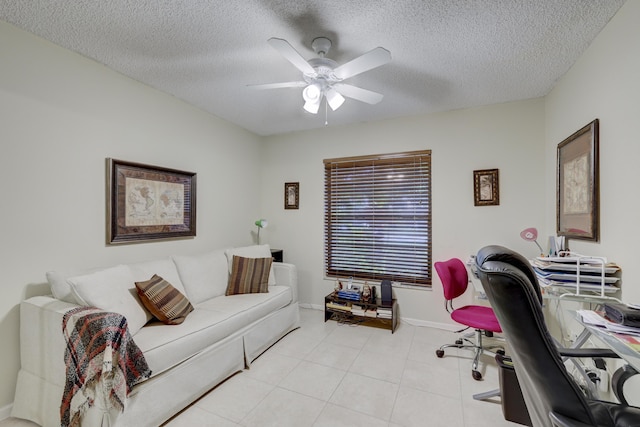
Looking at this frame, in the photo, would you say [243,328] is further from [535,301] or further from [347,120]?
[347,120]

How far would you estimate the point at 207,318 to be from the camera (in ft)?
7.30

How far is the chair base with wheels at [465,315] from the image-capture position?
2.31 m

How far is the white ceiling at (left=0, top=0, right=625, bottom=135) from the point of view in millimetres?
1671

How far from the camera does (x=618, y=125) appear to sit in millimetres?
1678

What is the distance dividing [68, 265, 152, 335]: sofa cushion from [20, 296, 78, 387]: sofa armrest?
106 millimetres

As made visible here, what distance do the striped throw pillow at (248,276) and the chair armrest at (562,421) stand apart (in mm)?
2591

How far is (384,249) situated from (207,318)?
2238mm

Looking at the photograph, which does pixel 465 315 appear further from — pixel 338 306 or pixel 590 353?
pixel 338 306

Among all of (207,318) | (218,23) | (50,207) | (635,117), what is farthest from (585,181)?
(50,207)

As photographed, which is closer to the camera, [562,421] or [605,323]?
[562,421]

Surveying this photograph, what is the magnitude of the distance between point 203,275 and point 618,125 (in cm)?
336

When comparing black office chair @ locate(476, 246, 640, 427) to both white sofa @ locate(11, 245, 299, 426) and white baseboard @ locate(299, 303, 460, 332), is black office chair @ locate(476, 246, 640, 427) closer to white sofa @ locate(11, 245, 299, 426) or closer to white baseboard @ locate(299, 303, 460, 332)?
white sofa @ locate(11, 245, 299, 426)

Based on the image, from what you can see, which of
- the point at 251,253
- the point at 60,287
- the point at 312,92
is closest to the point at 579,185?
the point at 312,92

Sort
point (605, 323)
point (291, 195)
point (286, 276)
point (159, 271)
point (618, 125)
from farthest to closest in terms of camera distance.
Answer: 1. point (291, 195)
2. point (286, 276)
3. point (159, 271)
4. point (618, 125)
5. point (605, 323)
